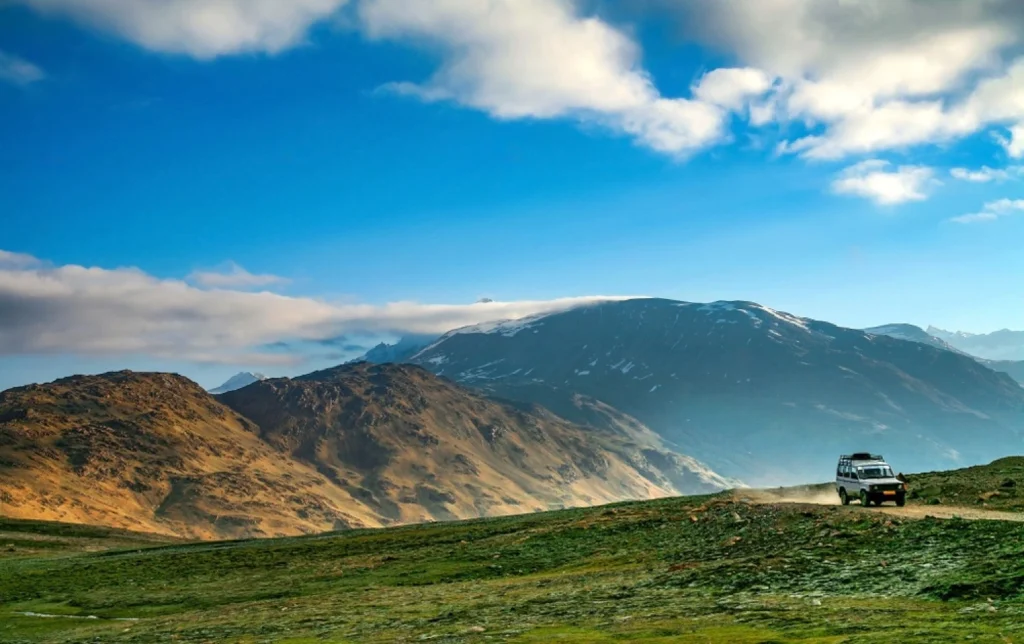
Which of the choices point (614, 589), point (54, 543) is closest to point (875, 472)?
point (614, 589)

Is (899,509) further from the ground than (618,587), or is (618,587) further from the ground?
(899,509)

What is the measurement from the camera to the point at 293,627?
131 feet

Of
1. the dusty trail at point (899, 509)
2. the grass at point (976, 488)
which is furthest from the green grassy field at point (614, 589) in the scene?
the grass at point (976, 488)

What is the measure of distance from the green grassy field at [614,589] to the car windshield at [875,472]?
7.47 meters

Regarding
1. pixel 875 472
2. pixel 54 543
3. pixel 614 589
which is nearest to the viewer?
pixel 614 589

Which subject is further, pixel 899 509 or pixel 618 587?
pixel 899 509

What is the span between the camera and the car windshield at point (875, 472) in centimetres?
5931

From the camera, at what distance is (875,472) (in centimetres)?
5950

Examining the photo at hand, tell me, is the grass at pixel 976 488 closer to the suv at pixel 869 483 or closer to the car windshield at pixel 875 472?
the car windshield at pixel 875 472

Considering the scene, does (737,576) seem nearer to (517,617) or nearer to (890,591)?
(890,591)

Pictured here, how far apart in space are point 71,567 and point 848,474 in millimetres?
83887

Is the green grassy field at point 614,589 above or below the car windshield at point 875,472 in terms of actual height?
below

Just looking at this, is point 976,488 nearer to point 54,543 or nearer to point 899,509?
point 899,509

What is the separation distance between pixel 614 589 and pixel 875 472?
29.9 meters
